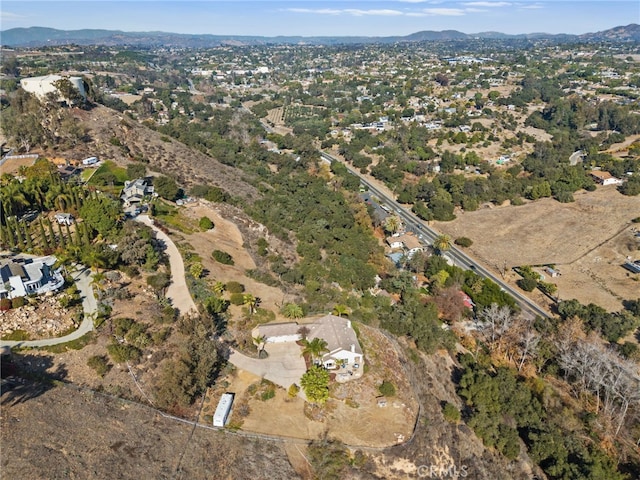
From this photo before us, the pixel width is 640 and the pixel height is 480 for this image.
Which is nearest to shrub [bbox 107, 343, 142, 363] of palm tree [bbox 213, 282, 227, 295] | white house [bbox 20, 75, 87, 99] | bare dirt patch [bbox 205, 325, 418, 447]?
bare dirt patch [bbox 205, 325, 418, 447]

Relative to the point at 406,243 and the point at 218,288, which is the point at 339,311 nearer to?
the point at 218,288

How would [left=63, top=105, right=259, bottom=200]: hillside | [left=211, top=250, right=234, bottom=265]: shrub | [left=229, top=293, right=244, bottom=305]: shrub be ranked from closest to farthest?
1. [left=229, top=293, right=244, bottom=305]: shrub
2. [left=211, top=250, right=234, bottom=265]: shrub
3. [left=63, top=105, right=259, bottom=200]: hillside

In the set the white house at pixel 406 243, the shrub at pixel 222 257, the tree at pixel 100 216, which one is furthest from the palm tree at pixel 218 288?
the white house at pixel 406 243

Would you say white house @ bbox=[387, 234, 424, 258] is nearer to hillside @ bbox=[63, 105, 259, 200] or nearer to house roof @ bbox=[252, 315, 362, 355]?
hillside @ bbox=[63, 105, 259, 200]

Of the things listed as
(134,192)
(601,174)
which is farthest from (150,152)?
(601,174)

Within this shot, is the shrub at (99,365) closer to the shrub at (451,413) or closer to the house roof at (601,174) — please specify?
the shrub at (451,413)

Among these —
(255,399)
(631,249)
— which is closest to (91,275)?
(255,399)
